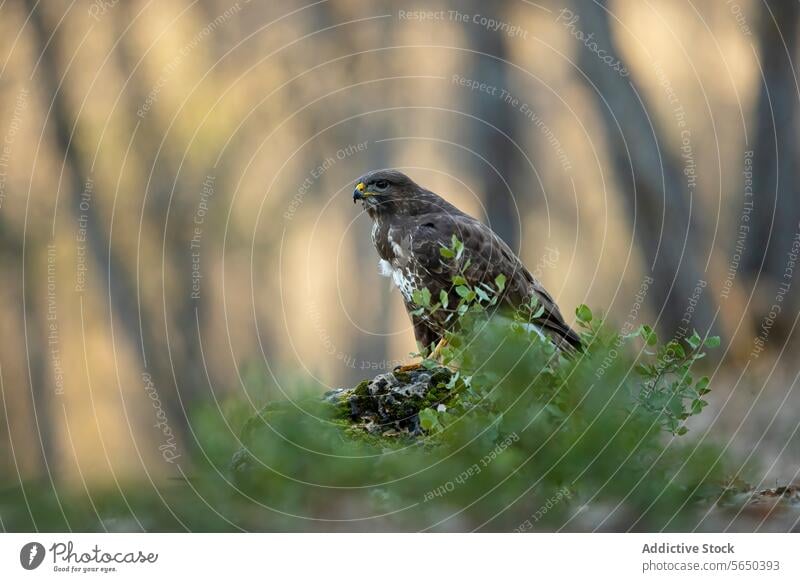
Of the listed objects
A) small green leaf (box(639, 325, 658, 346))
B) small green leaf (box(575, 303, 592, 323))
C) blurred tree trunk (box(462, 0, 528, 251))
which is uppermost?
blurred tree trunk (box(462, 0, 528, 251))

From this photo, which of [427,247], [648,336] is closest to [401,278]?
[427,247]

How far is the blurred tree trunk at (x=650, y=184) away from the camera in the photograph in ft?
19.0

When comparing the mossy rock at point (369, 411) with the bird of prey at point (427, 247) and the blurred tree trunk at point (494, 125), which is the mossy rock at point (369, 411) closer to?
the bird of prey at point (427, 247)

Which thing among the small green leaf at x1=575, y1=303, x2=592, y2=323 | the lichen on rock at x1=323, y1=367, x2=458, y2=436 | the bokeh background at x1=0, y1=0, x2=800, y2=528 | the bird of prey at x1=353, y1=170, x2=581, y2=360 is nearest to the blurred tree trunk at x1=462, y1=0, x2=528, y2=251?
the bokeh background at x1=0, y1=0, x2=800, y2=528

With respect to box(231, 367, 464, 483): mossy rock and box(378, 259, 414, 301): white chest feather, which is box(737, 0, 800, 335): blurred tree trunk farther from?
box(231, 367, 464, 483): mossy rock

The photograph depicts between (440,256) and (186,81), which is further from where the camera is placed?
(186,81)

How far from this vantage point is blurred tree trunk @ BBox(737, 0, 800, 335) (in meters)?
5.61

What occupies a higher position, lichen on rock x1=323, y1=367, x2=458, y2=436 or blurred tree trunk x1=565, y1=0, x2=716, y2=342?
blurred tree trunk x1=565, y1=0, x2=716, y2=342

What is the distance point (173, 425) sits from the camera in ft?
19.2

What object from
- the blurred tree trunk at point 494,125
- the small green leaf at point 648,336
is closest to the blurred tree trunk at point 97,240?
the blurred tree trunk at point 494,125

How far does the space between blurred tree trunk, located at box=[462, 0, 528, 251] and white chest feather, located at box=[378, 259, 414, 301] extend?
1901 mm

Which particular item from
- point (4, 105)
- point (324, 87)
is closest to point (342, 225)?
point (324, 87)

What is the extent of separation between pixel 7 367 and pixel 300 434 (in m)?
4.20

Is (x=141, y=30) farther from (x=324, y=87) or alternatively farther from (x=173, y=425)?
(x=173, y=425)
